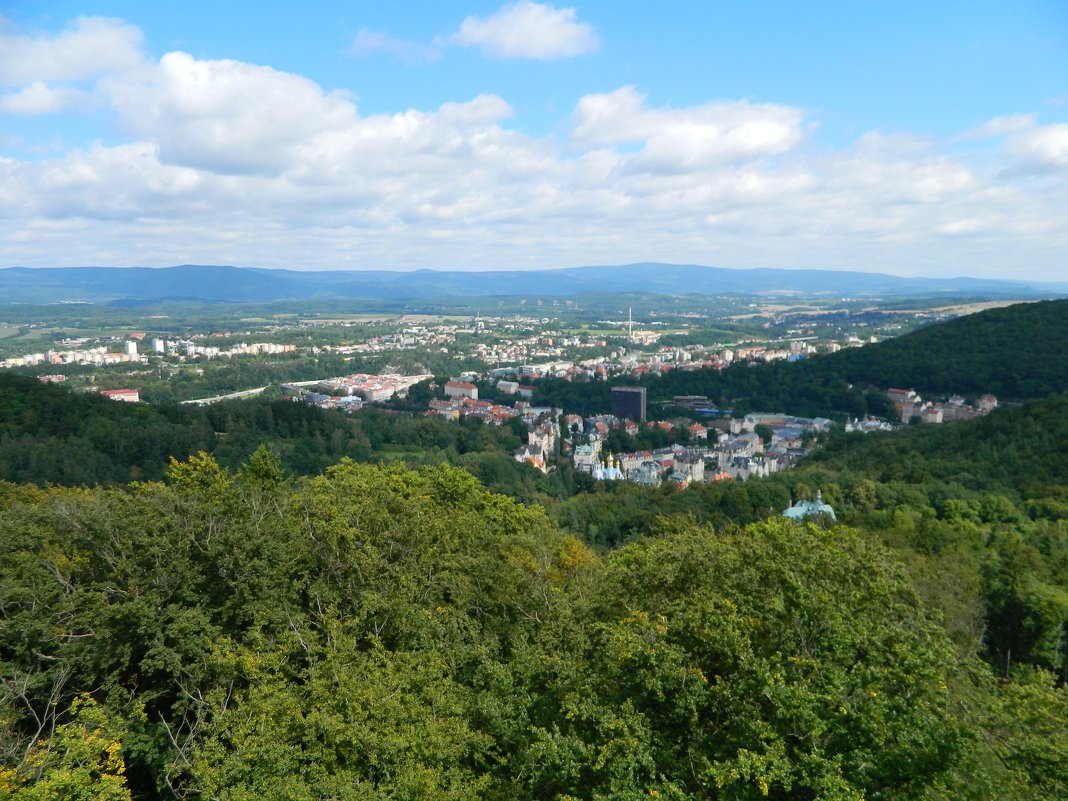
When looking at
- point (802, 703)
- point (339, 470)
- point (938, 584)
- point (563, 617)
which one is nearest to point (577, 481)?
point (339, 470)

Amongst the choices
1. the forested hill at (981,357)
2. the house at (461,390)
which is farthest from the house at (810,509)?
the house at (461,390)

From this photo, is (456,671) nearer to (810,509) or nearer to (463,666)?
(463,666)

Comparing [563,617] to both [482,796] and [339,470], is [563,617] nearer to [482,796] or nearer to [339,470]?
[482,796]

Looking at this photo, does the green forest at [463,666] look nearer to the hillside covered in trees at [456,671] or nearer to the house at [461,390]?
the hillside covered in trees at [456,671]

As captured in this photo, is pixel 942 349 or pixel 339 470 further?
pixel 942 349

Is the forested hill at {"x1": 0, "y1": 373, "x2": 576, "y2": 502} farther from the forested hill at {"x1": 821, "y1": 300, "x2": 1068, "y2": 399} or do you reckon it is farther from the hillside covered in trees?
the forested hill at {"x1": 821, "y1": 300, "x2": 1068, "y2": 399}

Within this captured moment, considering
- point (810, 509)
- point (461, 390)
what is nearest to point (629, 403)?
point (461, 390)

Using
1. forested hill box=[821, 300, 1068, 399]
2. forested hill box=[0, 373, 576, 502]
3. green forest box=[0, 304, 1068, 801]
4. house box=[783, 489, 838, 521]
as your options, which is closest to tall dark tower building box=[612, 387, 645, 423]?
forested hill box=[0, 373, 576, 502]

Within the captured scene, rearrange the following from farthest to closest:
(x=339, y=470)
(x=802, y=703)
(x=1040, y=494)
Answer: (x=1040, y=494), (x=339, y=470), (x=802, y=703)
